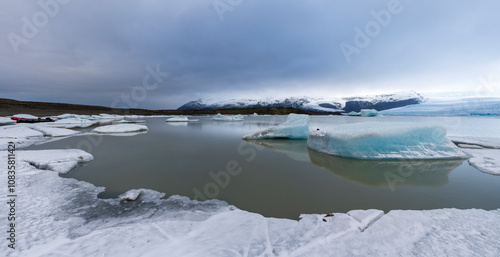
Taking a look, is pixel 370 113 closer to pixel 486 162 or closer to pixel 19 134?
pixel 486 162

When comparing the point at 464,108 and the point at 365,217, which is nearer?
the point at 365,217

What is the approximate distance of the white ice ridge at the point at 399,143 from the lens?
5.05m

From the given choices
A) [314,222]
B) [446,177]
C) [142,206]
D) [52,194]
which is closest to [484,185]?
[446,177]

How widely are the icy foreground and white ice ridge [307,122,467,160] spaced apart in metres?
2.88

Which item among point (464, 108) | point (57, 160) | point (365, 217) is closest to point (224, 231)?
point (365, 217)

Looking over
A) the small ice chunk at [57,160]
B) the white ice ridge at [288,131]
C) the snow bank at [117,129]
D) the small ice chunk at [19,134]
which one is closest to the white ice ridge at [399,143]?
the white ice ridge at [288,131]

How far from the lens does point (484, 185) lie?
3.42m

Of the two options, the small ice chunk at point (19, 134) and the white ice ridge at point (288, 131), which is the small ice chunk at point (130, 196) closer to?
the white ice ridge at point (288, 131)

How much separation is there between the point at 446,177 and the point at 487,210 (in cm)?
158

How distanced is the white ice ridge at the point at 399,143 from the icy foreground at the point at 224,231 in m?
2.88

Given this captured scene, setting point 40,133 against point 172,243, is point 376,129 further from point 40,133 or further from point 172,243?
point 40,133

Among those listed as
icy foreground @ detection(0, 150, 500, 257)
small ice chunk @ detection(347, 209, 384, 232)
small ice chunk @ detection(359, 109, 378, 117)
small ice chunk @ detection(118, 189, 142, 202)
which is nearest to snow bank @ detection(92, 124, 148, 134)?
icy foreground @ detection(0, 150, 500, 257)

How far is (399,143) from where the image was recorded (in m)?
5.08

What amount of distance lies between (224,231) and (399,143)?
525 cm
